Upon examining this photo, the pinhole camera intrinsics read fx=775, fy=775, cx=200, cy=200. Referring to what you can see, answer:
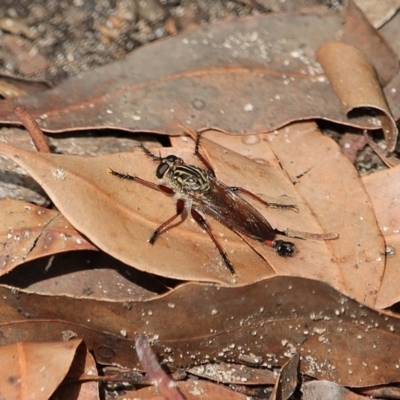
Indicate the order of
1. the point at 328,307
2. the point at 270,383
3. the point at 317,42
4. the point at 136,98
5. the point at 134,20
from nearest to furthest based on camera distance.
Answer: the point at 328,307 → the point at 270,383 → the point at 136,98 → the point at 317,42 → the point at 134,20

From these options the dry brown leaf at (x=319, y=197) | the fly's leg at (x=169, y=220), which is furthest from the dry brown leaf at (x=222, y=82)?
the fly's leg at (x=169, y=220)

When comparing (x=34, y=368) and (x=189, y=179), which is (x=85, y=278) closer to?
(x=34, y=368)

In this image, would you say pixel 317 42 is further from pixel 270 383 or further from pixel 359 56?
pixel 270 383

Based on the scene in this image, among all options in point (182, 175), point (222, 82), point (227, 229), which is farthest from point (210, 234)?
point (222, 82)

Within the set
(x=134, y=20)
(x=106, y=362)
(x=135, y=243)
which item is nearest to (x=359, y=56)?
(x=134, y=20)

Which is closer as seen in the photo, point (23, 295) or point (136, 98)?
point (23, 295)
